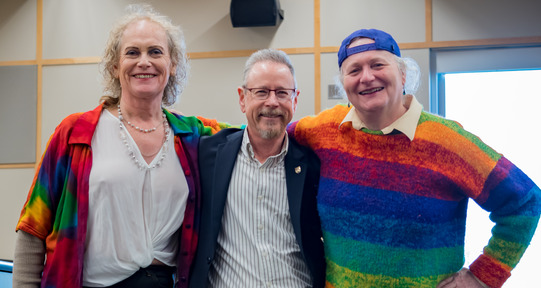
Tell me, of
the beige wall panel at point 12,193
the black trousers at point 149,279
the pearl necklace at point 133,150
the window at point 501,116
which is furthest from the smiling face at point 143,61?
the beige wall panel at point 12,193

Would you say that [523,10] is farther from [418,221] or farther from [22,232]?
[22,232]

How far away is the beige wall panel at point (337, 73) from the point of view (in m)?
4.01

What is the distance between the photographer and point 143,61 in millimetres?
1838

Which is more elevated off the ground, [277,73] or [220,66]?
[220,66]

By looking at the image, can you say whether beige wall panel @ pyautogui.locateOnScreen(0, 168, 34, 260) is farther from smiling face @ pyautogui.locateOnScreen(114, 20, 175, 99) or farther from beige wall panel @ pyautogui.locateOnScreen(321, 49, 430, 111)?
smiling face @ pyautogui.locateOnScreen(114, 20, 175, 99)

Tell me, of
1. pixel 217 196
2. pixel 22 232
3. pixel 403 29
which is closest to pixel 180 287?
pixel 217 196

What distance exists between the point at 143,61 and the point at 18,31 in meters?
3.45

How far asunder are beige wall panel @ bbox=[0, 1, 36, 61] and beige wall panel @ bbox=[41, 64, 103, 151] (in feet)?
1.17

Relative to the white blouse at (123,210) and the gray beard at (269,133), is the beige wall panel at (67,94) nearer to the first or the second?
A: the white blouse at (123,210)

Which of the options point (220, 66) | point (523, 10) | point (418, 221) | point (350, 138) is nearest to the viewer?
point (418, 221)

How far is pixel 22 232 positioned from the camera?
171cm

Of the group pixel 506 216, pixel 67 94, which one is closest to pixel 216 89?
pixel 67 94

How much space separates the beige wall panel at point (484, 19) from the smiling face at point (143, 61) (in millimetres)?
2869

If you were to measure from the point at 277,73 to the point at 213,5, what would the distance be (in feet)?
8.87
